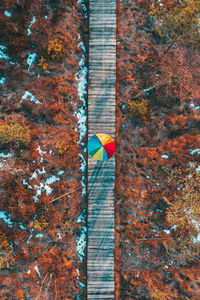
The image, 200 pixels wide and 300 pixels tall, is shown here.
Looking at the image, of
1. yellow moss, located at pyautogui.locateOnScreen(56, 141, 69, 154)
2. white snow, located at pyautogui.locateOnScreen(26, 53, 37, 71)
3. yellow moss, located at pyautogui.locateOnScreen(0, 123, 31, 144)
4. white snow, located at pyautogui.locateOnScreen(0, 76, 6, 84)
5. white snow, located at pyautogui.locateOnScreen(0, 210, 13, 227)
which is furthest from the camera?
white snow, located at pyautogui.locateOnScreen(26, 53, 37, 71)

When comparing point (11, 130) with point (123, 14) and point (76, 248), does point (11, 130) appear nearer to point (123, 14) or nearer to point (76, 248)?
point (76, 248)

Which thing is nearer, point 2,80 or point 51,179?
point 2,80

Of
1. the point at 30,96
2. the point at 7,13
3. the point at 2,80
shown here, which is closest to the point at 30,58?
the point at 2,80

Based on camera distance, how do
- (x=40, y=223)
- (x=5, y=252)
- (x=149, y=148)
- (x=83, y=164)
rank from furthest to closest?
(x=149, y=148)
(x=83, y=164)
(x=40, y=223)
(x=5, y=252)

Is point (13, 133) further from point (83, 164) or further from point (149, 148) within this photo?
point (149, 148)

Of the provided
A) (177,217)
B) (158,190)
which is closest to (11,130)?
(158,190)

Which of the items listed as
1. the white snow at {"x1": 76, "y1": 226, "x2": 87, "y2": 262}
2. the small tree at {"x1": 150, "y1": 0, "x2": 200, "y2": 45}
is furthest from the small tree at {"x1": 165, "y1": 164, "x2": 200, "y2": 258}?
the small tree at {"x1": 150, "y1": 0, "x2": 200, "y2": 45}

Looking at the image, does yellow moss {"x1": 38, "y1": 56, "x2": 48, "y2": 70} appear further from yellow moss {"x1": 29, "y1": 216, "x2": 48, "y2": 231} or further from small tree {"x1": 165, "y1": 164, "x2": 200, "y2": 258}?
small tree {"x1": 165, "y1": 164, "x2": 200, "y2": 258}
